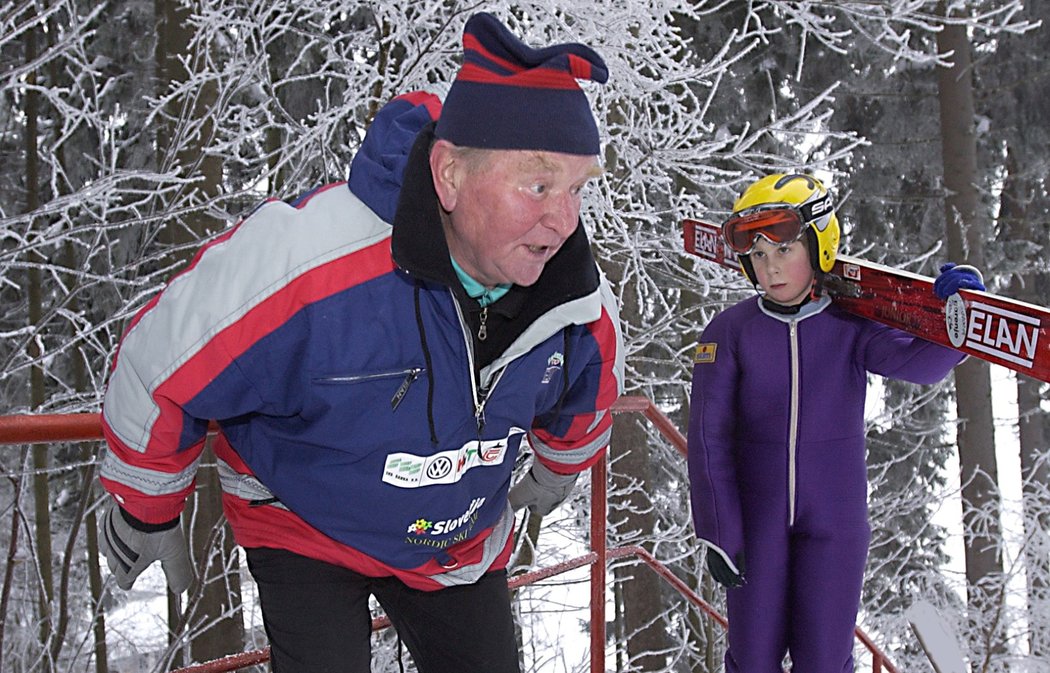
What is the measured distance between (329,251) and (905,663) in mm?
12012

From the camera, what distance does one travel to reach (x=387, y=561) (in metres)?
1.88

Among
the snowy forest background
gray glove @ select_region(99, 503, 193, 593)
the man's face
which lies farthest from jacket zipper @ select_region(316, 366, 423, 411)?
the snowy forest background

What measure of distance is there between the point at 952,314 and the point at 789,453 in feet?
2.44

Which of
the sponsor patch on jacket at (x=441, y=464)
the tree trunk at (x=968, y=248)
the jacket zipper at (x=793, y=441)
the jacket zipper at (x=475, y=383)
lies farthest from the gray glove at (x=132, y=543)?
the tree trunk at (x=968, y=248)

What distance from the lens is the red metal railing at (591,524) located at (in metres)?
1.75

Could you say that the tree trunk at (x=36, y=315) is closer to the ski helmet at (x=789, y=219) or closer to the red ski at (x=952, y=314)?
the ski helmet at (x=789, y=219)

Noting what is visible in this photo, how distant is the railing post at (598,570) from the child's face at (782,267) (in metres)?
0.85

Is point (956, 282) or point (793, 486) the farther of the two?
point (793, 486)

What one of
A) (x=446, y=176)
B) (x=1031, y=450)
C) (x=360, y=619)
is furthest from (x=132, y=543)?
(x=1031, y=450)

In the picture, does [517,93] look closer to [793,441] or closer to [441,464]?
[441,464]

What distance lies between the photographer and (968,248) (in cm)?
1113

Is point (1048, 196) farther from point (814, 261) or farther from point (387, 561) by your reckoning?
point (387, 561)

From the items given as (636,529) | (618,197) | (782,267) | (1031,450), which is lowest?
(782,267)

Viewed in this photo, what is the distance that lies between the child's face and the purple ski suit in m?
0.09
